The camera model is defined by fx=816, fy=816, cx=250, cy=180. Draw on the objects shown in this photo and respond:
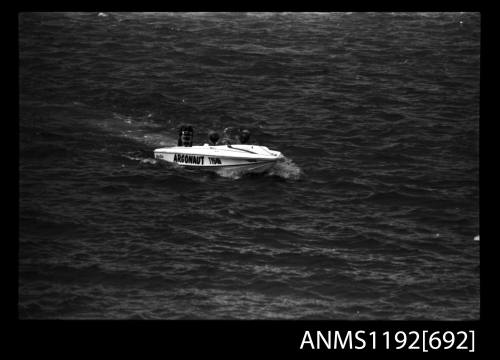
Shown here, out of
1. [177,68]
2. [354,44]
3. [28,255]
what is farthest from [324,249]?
[354,44]

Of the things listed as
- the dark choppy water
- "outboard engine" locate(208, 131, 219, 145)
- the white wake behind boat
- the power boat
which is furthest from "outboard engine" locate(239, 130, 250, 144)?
the dark choppy water

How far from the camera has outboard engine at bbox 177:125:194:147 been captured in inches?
1939

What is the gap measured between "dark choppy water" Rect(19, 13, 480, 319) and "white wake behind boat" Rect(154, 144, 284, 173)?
79 cm

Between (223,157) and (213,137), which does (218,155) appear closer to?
(223,157)

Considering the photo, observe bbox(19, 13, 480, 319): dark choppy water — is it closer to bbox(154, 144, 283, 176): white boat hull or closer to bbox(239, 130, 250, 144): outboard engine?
bbox(154, 144, 283, 176): white boat hull

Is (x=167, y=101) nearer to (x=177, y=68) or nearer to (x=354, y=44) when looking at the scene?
(x=177, y=68)

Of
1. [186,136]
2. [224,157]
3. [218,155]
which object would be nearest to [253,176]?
[224,157]

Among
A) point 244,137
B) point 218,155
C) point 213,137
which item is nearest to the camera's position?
point 218,155

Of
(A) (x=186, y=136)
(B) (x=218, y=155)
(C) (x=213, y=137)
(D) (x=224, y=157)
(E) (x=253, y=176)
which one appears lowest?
(E) (x=253, y=176)

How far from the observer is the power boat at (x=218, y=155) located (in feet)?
157

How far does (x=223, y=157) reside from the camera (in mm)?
48156

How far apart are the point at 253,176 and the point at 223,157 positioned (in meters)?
2.14
